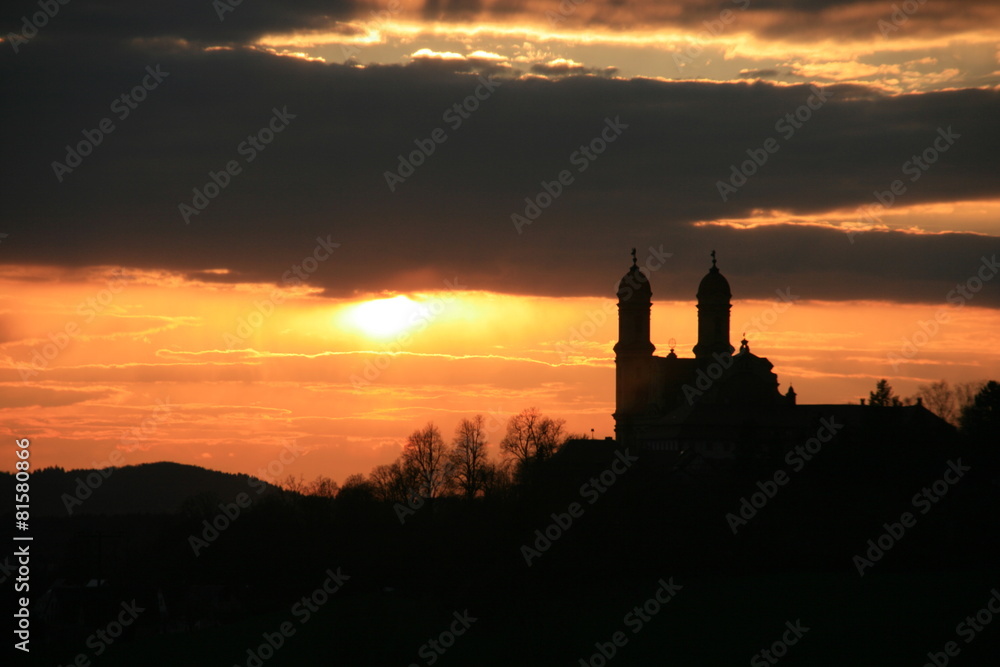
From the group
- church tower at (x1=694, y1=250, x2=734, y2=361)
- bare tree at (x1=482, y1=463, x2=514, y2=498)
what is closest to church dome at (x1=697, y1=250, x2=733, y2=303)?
church tower at (x1=694, y1=250, x2=734, y2=361)

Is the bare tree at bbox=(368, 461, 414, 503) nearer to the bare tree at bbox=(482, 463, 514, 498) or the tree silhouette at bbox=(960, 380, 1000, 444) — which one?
the bare tree at bbox=(482, 463, 514, 498)

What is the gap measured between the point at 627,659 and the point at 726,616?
695 cm

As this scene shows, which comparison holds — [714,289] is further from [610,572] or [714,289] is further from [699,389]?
[610,572]

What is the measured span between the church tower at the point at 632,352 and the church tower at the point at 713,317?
21.9 ft

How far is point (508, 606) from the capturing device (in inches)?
2144

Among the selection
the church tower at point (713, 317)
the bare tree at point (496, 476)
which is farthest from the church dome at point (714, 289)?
the bare tree at point (496, 476)

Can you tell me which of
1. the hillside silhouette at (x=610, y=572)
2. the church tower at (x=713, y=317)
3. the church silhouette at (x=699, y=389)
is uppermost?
the church tower at (x=713, y=317)

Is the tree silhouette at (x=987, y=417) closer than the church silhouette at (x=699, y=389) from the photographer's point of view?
Yes

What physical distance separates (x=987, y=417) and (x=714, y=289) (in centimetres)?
5152

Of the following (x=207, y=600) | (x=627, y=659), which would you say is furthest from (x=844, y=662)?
(x=207, y=600)

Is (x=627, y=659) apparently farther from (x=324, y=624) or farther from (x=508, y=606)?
(x=324, y=624)

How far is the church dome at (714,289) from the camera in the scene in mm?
130750

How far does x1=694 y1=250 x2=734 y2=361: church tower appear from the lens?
427 feet

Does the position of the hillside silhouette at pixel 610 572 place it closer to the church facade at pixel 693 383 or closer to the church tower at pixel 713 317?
the church facade at pixel 693 383
